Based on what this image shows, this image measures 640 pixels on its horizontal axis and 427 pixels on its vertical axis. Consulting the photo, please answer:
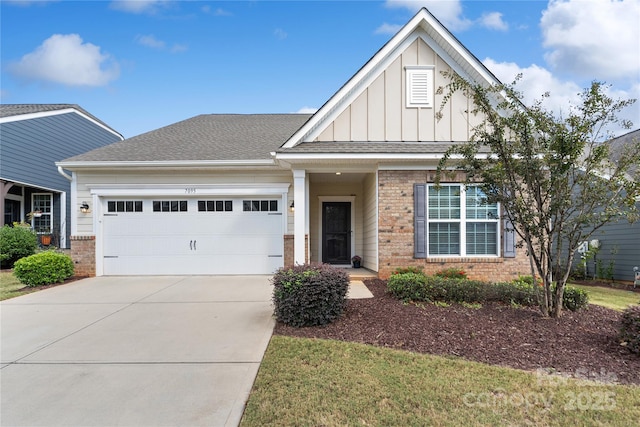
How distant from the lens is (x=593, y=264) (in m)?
12.0

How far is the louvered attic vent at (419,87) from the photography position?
892 cm

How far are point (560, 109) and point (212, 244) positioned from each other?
848cm

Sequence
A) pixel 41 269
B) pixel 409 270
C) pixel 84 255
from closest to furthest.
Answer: pixel 409 270
pixel 41 269
pixel 84 255

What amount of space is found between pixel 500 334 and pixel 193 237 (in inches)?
317

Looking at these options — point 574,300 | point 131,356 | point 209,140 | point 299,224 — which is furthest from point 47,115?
point 574,300

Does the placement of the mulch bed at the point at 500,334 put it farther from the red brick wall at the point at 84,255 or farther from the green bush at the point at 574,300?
the red brick wall at the point at 84,255

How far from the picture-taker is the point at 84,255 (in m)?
9.98

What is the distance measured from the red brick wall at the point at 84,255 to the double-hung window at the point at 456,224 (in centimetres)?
887

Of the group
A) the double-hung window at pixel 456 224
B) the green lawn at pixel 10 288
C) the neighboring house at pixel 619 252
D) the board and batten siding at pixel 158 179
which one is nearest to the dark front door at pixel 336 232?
the board and batten siding at pixel 158 179

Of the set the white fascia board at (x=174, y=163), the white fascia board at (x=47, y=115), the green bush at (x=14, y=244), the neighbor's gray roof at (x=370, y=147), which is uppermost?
the white fascia board at (x=47, y=115)

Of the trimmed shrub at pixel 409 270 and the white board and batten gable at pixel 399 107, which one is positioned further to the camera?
the white board and batten gable at pixel 399 107

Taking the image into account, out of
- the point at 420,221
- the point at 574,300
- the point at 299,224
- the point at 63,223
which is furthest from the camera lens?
the point at 63,223

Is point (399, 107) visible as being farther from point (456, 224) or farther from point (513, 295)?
point (513, 295)

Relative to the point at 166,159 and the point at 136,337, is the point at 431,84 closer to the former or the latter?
the point at 166,159
